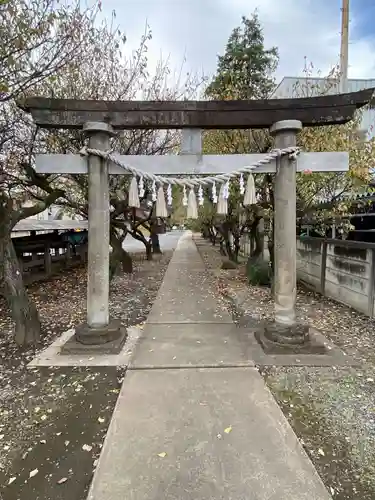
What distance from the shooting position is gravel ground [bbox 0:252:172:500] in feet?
6.68

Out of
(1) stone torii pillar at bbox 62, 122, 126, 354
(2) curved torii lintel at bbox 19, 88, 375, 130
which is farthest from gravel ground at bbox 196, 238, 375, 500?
(2) curved torii lintel at bbox 19, 88, 375, 130

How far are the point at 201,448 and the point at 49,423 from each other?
4.41 ft

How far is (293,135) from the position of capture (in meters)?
4.07

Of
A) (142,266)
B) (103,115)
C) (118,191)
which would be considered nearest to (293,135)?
(103,115)

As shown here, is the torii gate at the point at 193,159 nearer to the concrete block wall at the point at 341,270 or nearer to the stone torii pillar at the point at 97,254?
the stone torii pillar at the point at 97,254

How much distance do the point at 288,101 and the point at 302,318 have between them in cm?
368

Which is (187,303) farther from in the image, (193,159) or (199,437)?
(199,437)

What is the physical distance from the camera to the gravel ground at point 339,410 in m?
2.10

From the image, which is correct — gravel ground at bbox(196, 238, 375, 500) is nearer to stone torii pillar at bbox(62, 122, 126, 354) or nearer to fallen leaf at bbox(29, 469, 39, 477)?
fallen leaf at bbox(29, 469, 39, 477)

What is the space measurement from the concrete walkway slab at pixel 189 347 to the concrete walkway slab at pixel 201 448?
0.47 m

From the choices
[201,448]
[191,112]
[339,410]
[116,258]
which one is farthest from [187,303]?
[201,448]

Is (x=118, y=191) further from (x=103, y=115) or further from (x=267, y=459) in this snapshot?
(x=267, y=459)

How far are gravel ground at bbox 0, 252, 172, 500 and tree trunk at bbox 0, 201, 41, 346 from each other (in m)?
0.22

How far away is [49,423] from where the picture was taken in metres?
2.64
